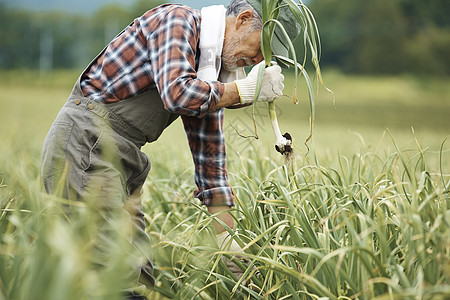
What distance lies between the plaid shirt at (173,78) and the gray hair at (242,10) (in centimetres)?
14

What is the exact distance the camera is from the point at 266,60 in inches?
73.2

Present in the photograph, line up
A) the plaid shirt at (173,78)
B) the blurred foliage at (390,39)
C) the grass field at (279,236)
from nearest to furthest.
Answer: the grass field at (279,236)
the plaid shirt at (173,78)
the blurred foliage at (390,39)

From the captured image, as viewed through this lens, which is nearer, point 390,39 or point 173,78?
point 173,78

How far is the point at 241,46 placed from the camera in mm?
1919

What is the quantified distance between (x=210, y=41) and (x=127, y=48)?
0.34 m

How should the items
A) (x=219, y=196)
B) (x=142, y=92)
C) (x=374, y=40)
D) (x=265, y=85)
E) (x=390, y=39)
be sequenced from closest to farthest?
(x=265, y=85)
(x=142, y=92)
(x=219, y=196)
(x=390, y=39)
(x=374, y=40)

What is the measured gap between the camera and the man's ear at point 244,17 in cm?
189

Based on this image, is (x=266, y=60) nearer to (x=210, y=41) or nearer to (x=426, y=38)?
(x=210, y=41)

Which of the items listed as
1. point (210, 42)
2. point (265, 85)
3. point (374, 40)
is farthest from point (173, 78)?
point (374, 40)

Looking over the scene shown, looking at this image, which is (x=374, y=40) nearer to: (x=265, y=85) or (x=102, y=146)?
(x=265, y=85)

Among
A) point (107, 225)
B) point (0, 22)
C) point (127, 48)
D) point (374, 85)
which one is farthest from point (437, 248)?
point (0, 22)

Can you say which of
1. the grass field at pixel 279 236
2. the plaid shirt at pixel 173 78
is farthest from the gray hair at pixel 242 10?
the grass field at pixel 279 236

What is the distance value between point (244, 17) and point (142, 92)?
505 mm

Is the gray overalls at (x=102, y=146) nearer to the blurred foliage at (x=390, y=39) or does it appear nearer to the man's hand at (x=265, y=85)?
the man's hand at (x=265, y=85)
